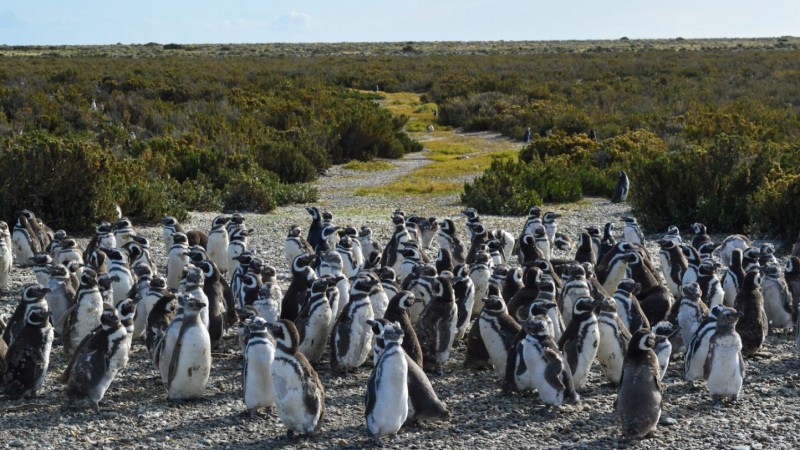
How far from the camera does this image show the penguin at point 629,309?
827 centimetres

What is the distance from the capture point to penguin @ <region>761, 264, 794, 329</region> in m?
9.32

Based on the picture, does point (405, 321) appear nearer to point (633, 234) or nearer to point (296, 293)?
point (296, 293)

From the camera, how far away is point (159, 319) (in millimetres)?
7996

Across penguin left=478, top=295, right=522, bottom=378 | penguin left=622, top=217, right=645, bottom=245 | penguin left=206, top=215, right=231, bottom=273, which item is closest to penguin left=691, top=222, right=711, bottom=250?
penguin left=622, top=217, right=645, bottom=245

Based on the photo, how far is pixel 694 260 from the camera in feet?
33.2

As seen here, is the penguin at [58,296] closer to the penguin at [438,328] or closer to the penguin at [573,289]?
the penguin at [438,328]

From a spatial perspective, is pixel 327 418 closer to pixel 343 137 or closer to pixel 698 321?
pixel 698 321

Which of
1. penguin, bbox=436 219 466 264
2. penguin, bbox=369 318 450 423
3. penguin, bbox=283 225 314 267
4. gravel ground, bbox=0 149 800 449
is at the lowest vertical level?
gravel ground, bbox=0 149 800 449

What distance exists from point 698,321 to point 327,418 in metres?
3.49

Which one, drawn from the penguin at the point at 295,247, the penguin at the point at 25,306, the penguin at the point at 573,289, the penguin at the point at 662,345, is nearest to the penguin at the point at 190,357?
the penguin at the point at 25,306

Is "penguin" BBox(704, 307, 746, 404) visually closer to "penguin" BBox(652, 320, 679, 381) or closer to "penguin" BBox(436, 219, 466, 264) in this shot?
Result: "penguin" BBox(652, 320, 679, 381)

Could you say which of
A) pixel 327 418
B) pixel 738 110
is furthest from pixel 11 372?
pixel 738 110

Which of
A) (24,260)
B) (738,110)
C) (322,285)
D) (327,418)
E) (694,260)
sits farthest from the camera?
(738,110)

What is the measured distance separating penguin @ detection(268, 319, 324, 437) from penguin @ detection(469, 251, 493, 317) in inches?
137
